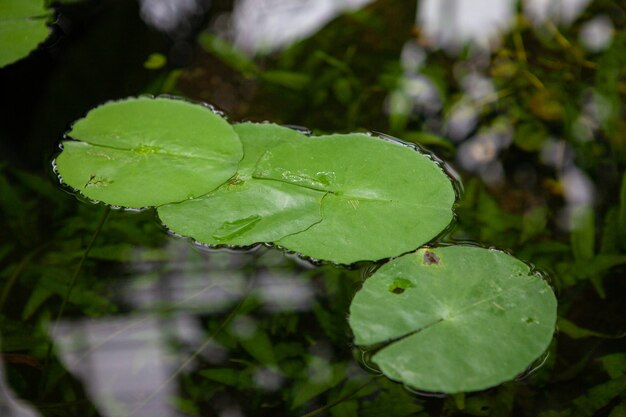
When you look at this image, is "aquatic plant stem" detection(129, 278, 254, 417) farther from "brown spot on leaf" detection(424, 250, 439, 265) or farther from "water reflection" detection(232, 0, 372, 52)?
"water reflection" detection(232, 0, 372, 52)

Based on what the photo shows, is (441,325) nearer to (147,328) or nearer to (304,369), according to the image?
(304,369)

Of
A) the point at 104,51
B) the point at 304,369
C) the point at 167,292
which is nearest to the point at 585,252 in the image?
the point at 304,369

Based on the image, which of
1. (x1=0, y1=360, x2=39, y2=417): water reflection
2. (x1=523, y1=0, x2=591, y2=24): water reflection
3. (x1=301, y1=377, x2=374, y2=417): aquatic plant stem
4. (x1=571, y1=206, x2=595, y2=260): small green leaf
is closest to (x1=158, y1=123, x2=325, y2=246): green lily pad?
(x1=301, y1=377, x2=374, y2=417): aquatic plant stem

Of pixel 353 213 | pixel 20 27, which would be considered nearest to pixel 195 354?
pixel 353 213

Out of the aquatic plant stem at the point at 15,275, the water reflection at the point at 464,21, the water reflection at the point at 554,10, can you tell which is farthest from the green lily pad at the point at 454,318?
the water reflection at the point at 554,10

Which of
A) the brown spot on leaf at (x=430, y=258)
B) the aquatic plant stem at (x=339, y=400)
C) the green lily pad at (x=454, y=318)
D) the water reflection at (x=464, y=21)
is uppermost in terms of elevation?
the water reflection at (x=464, y=21)

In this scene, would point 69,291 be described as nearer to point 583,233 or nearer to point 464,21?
point 583,233

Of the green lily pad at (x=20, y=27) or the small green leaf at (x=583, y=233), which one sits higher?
the green lily pad at (x=20, y=27)

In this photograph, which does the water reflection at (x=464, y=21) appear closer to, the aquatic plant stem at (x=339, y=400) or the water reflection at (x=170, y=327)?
the water reflection at (x=170, y=327)
